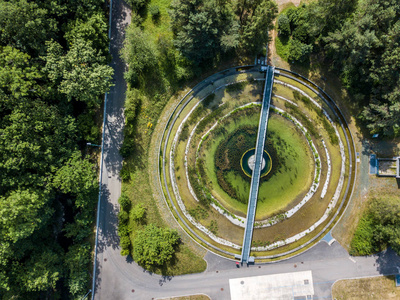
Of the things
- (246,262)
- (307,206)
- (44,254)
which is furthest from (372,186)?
(44,254)

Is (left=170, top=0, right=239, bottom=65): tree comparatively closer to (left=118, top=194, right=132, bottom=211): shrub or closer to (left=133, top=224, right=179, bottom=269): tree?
(left=118, top=194, right=132, bottom=211): shrub

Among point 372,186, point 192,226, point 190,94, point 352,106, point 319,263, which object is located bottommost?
point 319,263

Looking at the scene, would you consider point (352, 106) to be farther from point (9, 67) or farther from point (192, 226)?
point (9, 67)

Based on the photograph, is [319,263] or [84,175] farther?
[319,263]

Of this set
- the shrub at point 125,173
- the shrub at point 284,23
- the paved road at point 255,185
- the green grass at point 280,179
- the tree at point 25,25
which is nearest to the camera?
the tree at point 25,25

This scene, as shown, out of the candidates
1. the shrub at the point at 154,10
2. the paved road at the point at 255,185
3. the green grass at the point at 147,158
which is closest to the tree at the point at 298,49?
the paved road at the point at 255,185

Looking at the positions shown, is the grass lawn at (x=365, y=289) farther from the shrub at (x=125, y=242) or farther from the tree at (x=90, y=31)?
the tree at (x=90, y=31)

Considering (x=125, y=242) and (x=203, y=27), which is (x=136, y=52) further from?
(x=125, y=242)
